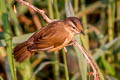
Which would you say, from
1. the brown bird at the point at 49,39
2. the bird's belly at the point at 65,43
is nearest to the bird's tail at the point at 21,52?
the brown bird at the point at 49,39

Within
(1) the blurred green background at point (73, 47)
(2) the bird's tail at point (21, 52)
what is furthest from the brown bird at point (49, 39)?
(1) the blurred green background at point (73, 47)

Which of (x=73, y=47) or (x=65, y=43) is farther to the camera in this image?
(x=73, y=47)

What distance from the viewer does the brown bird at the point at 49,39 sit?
1.93m

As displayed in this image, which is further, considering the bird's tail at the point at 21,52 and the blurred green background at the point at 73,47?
the blurred green background at the point at 73,47

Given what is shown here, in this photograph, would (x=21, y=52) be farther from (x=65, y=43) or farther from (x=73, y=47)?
(x=73, y=47)

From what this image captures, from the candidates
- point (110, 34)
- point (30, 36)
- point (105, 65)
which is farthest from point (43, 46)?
point (110, 34)

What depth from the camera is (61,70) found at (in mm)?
3637

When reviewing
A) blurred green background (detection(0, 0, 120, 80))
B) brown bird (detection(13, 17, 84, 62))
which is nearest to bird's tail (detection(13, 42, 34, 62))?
brown bird (detection(13, 17, 84, 62))

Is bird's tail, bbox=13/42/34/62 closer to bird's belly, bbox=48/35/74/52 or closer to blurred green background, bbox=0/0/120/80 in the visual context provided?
bird's belly, bbox=48/35/74/52

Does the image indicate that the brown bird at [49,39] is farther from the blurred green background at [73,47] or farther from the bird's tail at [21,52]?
the blurred green background at [73,47]

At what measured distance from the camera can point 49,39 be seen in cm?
201

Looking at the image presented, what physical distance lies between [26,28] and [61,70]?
76 cm

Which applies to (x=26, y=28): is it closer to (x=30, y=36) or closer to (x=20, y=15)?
(x=20, y=15)

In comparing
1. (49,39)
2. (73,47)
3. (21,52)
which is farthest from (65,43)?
(73,47)
